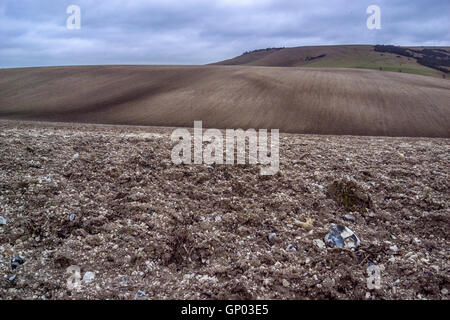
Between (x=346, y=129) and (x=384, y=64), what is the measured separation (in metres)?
75.7

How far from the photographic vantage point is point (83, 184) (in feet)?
20.1

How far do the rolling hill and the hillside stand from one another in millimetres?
52048

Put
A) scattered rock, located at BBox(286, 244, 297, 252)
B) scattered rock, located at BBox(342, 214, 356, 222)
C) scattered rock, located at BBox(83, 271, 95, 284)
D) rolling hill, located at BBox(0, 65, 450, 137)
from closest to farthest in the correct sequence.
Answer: scattered rock, located at BBox(83, 271, 95, 284) < scattered rock, located at BBox(286, 244, 297, 252) < scattered rock, located at BBox(342, 214, 356, 222) < rolling hill, located at BBox(0, 65, 450, 137)

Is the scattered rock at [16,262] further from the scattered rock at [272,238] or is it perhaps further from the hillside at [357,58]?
the hillside at [357,58]

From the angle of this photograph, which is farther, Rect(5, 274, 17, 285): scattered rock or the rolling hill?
the rolling hill

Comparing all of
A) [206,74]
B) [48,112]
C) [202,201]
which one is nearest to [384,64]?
[206,74]

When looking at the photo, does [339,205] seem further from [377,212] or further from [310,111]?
[310,111]

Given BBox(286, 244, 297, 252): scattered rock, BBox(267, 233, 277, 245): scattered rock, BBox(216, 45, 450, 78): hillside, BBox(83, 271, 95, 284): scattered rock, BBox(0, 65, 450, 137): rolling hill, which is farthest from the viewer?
BBox(216, 45, 450, 78): hillside

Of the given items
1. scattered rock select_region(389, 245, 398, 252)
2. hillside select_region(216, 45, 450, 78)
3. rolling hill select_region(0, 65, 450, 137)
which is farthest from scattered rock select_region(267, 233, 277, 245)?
hillside select_region(216, 45, 450, 78)

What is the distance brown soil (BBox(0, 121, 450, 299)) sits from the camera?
4.06 meters

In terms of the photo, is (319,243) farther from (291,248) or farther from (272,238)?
(272,238)

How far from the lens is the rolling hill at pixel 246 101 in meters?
22.1

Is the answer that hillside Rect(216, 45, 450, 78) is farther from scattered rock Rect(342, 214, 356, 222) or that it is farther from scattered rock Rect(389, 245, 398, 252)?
scattered rock Rect(389, 245, 398, 252)

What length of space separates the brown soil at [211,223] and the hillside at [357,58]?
81.2 metres
